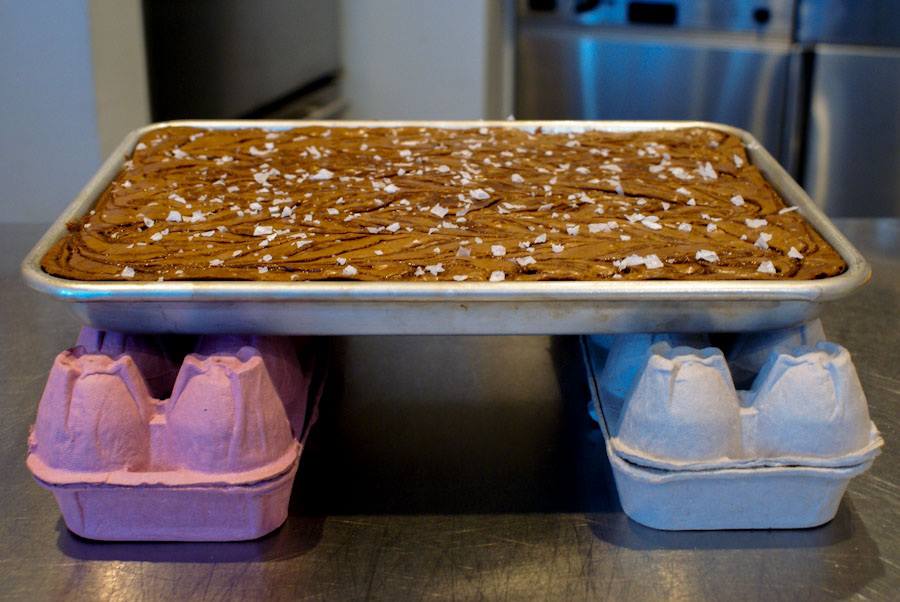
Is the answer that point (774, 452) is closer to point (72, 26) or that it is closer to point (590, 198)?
point (590, 198)

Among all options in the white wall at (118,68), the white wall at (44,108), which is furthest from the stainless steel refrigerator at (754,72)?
the white wall at (44,108)

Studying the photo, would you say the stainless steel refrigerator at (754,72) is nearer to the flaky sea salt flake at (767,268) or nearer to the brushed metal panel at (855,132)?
the brushed metal panel at (855,132)

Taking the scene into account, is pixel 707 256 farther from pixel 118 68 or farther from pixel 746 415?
pixel 118 68

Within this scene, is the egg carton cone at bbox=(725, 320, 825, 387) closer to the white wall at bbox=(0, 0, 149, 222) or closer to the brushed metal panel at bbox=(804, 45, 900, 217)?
the white wall at bbox=(0, 0, 149, 222)

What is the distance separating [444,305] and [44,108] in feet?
4.87

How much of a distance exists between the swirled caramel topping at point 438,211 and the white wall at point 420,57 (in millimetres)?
1684

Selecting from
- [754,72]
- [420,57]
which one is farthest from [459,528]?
[754,72]

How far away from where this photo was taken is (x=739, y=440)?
101cm

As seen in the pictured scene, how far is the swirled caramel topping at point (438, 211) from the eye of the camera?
3.49 feet

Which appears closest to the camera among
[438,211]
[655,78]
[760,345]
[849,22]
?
[760,345]

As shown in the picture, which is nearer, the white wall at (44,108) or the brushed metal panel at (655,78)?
the white wall at (44,108)

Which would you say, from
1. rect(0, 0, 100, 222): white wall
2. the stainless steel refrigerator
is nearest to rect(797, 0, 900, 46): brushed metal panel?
the stainless steel refrigerator

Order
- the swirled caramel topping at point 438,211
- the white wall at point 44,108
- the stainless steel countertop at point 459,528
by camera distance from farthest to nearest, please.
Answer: the white wall at point 44,108 < the swirled caramel topping at point 438,211 < the stainless steel countertop at point 459,528

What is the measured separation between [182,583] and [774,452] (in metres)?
0.59
